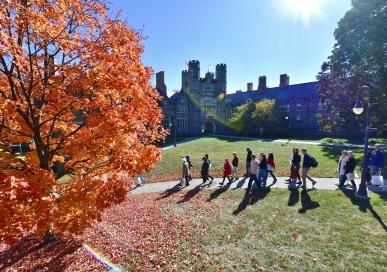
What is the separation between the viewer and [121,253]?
9273 mm

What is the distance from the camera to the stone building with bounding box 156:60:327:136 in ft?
163

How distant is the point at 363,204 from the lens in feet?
36.7

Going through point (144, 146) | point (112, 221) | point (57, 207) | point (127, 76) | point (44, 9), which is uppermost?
point (44, 9)

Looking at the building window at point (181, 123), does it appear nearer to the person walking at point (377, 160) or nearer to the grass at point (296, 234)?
the grass at point (296, 234)

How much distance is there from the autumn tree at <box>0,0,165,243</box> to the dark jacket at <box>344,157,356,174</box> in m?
9.43

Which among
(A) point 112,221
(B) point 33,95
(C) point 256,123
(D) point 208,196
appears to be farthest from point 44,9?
(C) point 256,123

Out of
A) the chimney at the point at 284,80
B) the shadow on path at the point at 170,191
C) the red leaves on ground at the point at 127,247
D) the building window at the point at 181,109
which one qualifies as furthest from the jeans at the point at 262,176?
the chimney at the point at 284,80

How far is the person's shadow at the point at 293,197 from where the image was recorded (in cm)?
1213

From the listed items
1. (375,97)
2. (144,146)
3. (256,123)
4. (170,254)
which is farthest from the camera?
(256,123)

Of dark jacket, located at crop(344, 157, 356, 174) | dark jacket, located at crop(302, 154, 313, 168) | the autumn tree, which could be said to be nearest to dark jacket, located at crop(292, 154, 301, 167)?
dark jacket, located at crop(302, 154, 313, 168)

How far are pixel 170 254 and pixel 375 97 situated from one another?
24.0 metres

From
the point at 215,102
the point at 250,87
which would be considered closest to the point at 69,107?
the point at 215,102

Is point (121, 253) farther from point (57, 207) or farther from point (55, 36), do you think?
point (55, 36)

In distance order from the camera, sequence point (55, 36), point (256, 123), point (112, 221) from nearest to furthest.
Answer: point (55, 36) < point (112, 221) < point (256, 123)
